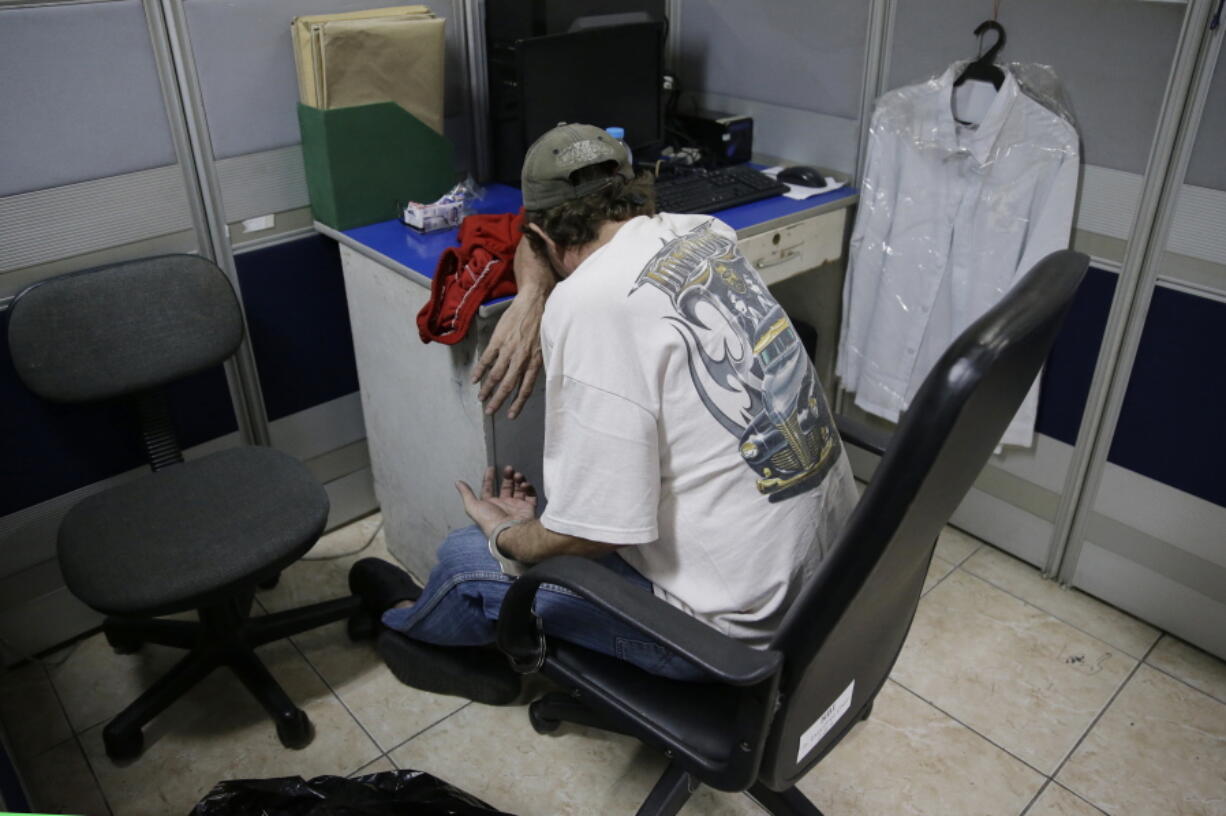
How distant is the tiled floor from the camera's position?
170 cm

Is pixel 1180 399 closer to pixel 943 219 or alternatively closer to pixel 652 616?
pixel 943 219

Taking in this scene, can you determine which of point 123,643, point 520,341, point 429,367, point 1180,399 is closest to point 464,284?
point 520,341

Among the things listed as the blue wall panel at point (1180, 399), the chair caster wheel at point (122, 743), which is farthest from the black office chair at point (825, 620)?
the blue wall panel at point (1180, 399)

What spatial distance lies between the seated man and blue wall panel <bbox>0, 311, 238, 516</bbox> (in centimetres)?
101

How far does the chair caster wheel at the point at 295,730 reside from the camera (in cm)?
174

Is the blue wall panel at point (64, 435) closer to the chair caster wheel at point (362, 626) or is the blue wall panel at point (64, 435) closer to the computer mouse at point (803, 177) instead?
the chair caster wheel at point (362, 626)

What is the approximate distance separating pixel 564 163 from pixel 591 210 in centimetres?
8

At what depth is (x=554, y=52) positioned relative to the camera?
2.07 metres

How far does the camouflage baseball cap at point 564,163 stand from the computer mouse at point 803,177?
39.7 inches

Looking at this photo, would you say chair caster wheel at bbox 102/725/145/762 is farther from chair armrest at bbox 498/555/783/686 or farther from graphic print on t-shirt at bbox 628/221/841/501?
graphic print on t-shirt at bbox 628/221/841/501

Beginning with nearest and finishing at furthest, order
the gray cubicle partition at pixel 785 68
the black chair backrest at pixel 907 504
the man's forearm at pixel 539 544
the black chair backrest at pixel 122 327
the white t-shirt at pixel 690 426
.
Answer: the black chair backrest at pixel 907 504 → the white t-shirt at pixel 690 426 → the man's forearm at pixel 539 544 → the black chair backrest at pixel 122 327 → the gray cubicle partition at pixel 785 68

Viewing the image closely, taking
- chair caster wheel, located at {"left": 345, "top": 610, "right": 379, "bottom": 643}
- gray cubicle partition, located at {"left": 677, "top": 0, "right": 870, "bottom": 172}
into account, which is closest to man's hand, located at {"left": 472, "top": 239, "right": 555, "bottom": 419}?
chair caster wheel, located at {"left": 345, "top": 610, "right": 379, "bottom": 643}

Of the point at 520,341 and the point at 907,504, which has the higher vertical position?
the point at 907,504

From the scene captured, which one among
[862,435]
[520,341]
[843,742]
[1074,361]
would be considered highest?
[520,341]
